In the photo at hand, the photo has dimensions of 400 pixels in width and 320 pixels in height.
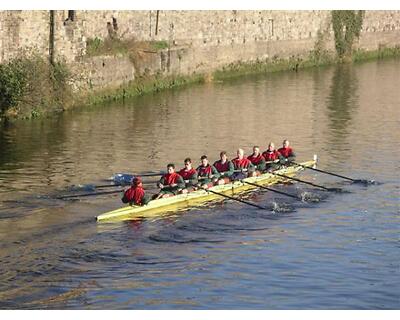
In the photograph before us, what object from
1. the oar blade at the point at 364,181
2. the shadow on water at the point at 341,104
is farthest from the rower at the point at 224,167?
the shadow on water at the point at 341,104

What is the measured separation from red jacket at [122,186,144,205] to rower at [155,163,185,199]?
137 cm

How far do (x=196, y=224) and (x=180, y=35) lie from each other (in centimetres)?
2713

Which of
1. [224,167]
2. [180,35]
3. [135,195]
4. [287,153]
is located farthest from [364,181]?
[180,35]

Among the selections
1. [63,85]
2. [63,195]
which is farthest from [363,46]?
[63,195]

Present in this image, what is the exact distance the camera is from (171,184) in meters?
26.8

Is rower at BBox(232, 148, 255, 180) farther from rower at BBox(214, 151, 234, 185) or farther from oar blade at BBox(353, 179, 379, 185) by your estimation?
oar blade at BBox(353, 179, 379, 185)

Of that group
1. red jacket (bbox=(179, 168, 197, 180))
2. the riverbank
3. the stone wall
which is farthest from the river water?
the stone wall

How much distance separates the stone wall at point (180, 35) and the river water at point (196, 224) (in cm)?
268

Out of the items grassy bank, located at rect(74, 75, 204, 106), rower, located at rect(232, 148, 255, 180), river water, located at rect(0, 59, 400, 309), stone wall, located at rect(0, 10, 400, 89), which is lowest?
river water, located at rect(0, 59, 400, 309)

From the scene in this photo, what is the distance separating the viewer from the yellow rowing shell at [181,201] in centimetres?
2477

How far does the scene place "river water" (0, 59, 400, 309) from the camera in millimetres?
19562

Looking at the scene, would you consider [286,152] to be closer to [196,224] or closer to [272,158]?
[272,158]

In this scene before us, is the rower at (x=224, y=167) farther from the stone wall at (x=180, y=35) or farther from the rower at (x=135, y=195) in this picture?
the stone wall at (x=180, y=35)

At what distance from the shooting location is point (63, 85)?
132 ft
